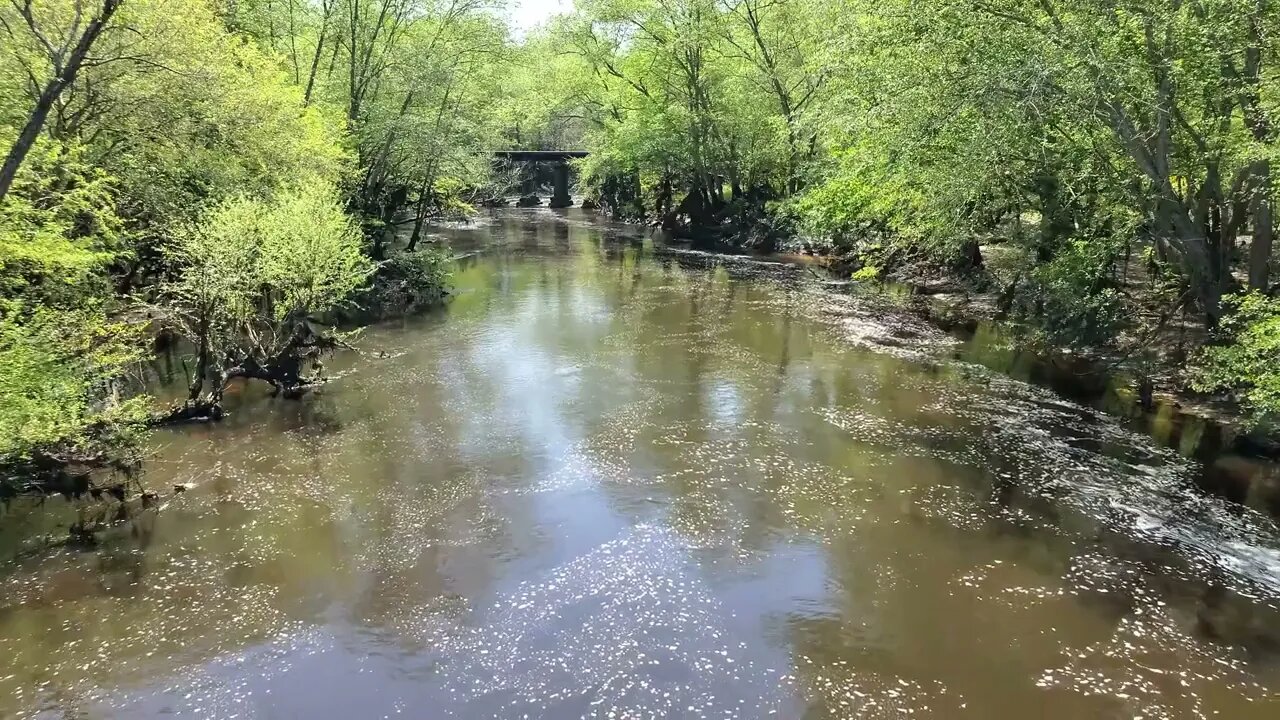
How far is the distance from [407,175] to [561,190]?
158ft

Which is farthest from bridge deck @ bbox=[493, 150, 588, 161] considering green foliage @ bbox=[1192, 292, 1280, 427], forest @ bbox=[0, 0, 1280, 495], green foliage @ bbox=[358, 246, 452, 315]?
green foliage @ bbox=[1192, 292, 1280, 427]

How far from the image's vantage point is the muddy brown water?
8.92 metres

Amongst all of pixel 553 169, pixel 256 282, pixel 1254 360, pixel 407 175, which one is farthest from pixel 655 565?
pixel 553 169

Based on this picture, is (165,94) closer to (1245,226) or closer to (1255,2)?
(1255,2)

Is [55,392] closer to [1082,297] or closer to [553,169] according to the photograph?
[1082,297]

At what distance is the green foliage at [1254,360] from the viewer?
12.0 m

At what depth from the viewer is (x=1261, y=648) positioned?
956 cm

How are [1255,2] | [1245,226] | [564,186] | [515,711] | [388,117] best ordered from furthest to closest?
[564,186]
[388,117]
[1245,226]
[1255,2]
[515,711]

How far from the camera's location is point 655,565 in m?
11.5

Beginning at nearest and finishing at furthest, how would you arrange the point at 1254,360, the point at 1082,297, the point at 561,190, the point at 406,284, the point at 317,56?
the point at 1254,360
the point at 1082,297
the point at 317,56
the point at 406,284
the point at 561,190

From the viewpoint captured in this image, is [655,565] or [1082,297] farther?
[1082,297]

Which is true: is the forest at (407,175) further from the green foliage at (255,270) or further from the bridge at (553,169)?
the bridge at (553,169)

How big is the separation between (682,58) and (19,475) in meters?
40.8

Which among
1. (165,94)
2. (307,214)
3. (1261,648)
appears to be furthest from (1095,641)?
(165,94)
